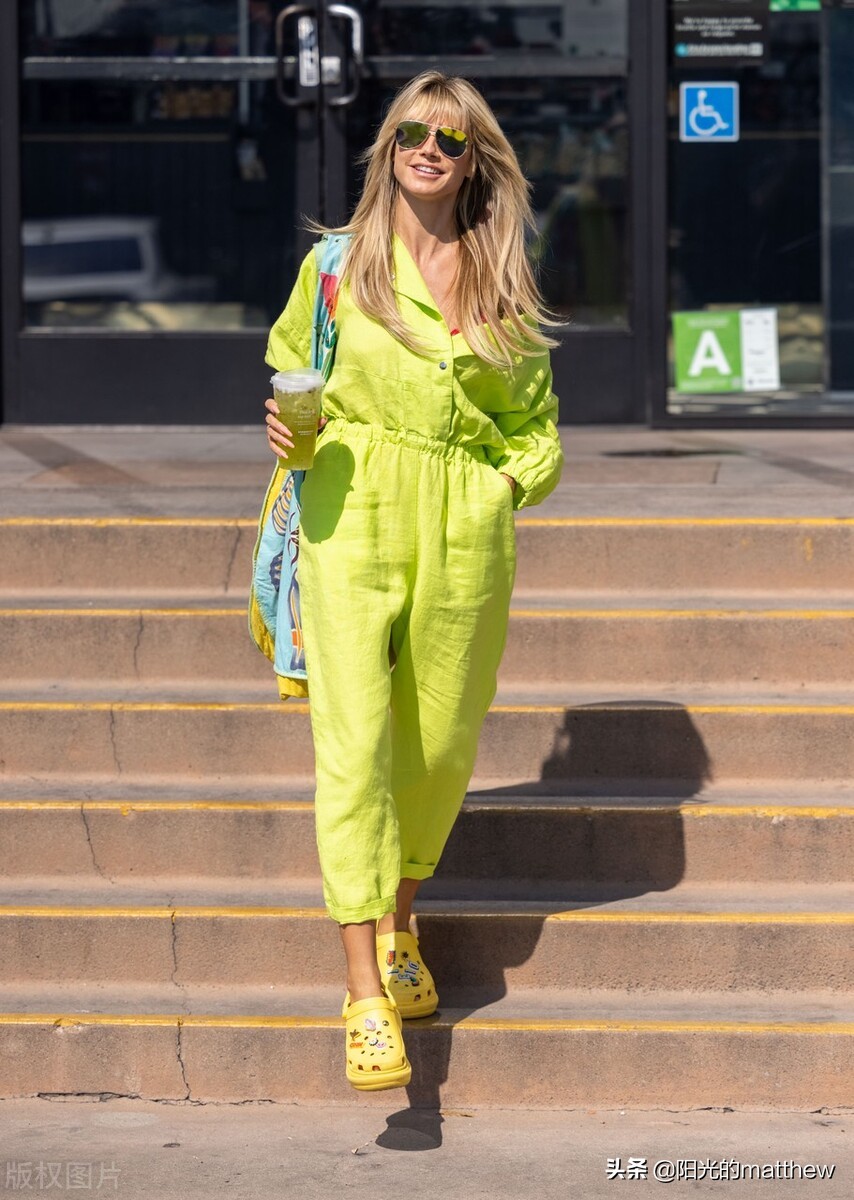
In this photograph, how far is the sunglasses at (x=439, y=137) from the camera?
3.88m

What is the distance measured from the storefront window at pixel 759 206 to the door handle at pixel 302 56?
4.97ft

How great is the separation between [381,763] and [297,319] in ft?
3.20

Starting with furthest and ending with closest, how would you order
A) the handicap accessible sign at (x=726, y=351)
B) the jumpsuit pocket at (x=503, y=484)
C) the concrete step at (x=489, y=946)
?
the handicap accessible sign at (x=726, y=351)
the concrete step at (x=489, y=946)
the jumpsuit pocket at (x=503, y=484)

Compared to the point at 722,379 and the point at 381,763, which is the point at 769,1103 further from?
the point at 722,379

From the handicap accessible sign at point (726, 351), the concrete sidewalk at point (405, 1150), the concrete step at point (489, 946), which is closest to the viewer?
the concrete sidewalk at point (405, 1150)

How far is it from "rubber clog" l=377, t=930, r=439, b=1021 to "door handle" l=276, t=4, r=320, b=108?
4665 mm

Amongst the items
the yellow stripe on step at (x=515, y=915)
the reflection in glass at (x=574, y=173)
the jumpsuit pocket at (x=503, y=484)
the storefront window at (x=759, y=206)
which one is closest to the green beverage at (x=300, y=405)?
the jumpsuit pocket at (x=503, y=484)

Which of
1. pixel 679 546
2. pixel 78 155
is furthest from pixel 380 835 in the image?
pixel 78 155

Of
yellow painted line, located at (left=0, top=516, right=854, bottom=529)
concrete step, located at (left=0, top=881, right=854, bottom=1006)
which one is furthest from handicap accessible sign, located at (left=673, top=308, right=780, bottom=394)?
concrete step, located at (left=0, top=881, right=854, bottom=1006)

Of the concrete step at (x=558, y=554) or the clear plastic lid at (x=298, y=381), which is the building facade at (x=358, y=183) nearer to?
the concrete step at (x=558, y=554)

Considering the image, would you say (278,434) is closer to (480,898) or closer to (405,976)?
(405,976)

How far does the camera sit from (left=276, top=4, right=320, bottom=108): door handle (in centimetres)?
791

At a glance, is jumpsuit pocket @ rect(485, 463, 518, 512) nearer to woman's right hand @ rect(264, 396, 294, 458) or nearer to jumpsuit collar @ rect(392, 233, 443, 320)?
jumpsuit collar @ rect(392, 233, 443, 320)

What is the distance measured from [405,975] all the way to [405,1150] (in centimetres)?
41
